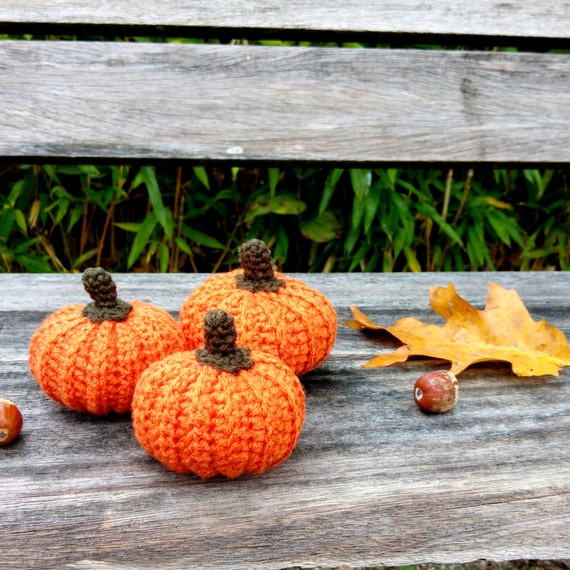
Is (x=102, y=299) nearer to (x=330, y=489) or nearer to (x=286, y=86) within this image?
(x=330, y=489)

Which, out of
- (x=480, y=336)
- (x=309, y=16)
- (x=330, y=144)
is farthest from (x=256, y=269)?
(x=309, y=16)

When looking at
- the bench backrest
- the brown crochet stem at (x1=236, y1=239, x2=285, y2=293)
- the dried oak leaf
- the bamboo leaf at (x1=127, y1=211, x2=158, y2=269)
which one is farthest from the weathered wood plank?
the bamboo leaf at (x1=127, y1=211, x2=158, y2=269)

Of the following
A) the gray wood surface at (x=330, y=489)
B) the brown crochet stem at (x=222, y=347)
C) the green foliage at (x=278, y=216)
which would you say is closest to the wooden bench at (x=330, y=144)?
the gray wood surface at (x=330, y=489)

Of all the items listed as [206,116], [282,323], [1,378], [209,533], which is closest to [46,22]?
[206,116]

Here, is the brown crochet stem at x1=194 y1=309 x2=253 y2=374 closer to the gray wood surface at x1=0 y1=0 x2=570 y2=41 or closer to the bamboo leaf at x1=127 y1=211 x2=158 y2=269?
the gray wood surface at x1=0 y1=0 x2=570 y2=41

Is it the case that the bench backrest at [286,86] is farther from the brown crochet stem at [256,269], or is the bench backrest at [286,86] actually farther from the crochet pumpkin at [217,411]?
the crochet pumpkin at [217,411]
